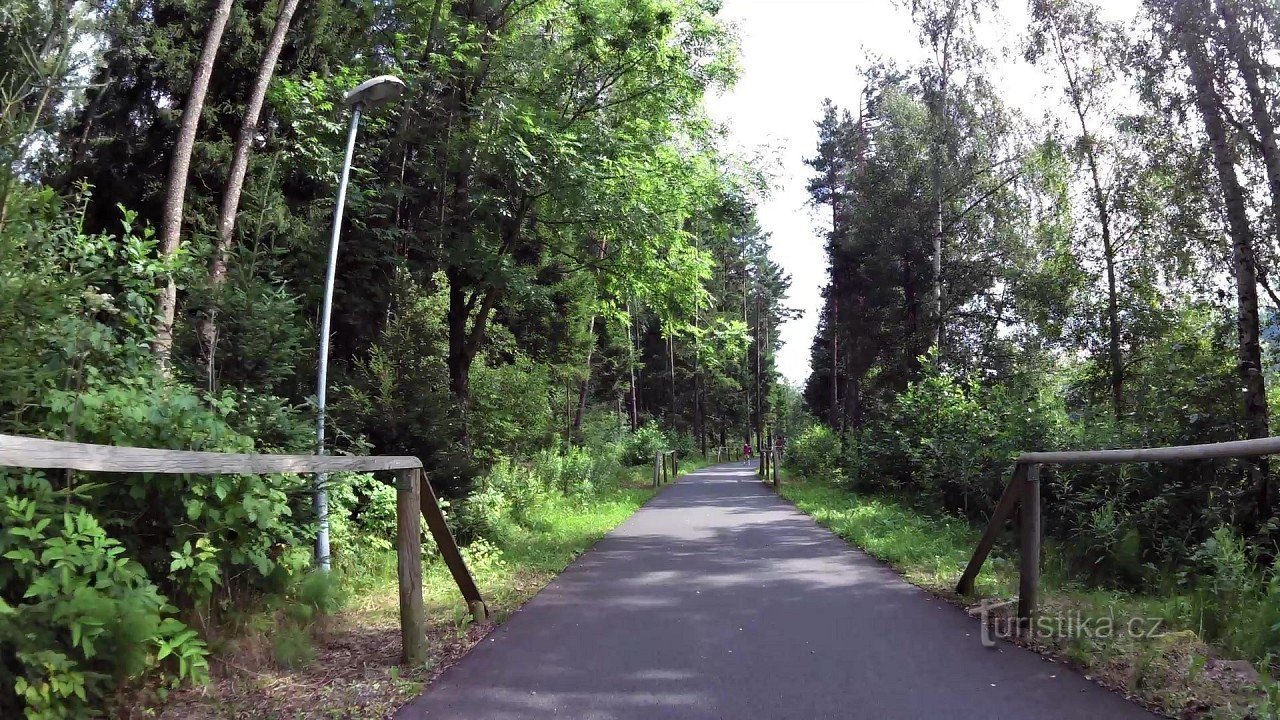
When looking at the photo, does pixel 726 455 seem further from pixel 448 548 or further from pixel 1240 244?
pixel 448 548

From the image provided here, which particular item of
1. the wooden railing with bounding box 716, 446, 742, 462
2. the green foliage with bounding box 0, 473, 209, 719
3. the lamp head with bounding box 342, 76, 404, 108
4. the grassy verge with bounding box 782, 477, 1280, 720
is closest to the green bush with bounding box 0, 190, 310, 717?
the green foliage with bounding box 0, 473, 209, 719

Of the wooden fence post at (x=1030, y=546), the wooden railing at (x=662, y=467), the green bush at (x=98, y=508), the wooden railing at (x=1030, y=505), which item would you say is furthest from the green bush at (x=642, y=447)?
the green bush at (x=98, y=508)

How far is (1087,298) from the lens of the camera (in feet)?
59.4

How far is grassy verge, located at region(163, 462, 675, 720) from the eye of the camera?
382 cm

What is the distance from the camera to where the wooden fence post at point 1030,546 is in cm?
501

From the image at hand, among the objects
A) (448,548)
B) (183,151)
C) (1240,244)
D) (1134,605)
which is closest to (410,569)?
(448,548)

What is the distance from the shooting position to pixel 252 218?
725cm

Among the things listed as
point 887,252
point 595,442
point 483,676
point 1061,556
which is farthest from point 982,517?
point 595,442

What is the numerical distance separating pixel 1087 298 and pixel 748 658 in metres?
17.2

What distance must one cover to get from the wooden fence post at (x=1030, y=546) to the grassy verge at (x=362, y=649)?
380cm

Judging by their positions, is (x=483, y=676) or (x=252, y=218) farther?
(x=252, y=218)

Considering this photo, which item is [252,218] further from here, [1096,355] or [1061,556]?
[1096,355]

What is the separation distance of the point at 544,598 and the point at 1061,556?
532 centimetres

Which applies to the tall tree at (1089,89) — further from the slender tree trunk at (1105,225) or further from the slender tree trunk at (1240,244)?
the slender tree trunk at (1240,244)
